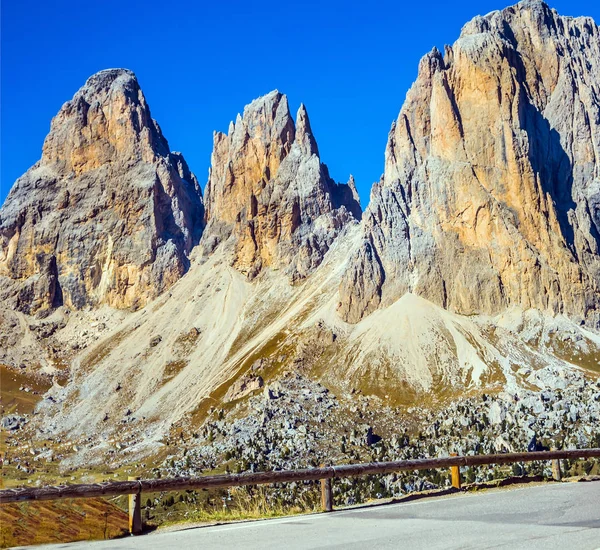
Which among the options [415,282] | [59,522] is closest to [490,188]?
[415,282]

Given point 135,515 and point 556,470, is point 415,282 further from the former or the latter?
point 135,515

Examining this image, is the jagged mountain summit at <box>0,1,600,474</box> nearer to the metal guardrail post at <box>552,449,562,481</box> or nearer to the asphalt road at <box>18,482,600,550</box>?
the metal guardrail post at <box>552,449,562,481</box>

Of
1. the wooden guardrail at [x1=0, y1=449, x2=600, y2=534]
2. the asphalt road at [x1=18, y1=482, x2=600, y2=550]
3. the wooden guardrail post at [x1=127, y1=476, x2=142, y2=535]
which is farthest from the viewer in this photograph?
the wooden guardrail post at [x1=127, y1=476, x2=142, y2=535]

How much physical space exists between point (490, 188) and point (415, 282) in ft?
87.5

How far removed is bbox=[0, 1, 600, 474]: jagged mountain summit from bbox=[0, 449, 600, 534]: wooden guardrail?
3634 inches

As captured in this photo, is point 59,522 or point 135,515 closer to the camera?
point 59,522

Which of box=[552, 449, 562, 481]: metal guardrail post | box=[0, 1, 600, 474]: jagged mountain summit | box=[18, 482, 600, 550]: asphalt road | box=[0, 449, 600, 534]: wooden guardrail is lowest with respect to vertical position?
box=[18, 482, 600, 550]: asphalt road

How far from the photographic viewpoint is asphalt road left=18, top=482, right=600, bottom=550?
14859mm

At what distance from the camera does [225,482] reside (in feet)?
63.7

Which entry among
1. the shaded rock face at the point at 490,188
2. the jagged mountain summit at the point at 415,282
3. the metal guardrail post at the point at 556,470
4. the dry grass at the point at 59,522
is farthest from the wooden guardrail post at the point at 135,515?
the shaded rock face at the point at 490,188

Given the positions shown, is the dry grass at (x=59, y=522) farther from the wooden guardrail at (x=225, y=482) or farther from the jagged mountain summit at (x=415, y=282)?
the jagged mountain summit at (x=415, y=282)

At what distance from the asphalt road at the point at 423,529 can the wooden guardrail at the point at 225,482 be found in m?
1.11

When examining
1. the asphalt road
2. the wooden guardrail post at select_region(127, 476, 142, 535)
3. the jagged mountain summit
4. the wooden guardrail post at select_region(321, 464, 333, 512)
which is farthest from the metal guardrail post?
the jagged mountain summit

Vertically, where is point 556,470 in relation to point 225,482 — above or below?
below
